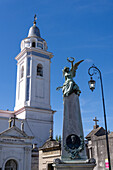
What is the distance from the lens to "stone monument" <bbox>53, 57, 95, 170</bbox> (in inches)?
410

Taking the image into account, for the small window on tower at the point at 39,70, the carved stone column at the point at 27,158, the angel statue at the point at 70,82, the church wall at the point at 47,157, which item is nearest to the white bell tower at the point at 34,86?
the small window on tower at the point at 39,70

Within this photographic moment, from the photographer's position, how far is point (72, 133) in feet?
36.6

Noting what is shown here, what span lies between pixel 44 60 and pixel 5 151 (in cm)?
1993

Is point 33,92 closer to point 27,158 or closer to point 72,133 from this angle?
point 27,158

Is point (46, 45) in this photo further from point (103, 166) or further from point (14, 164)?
point (103, 166)

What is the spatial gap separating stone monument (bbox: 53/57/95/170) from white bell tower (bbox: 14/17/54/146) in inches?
951

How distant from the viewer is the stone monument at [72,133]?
10414 mm

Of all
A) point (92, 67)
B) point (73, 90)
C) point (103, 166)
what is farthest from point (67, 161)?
point (103, 166)

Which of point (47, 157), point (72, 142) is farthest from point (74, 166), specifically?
point (47, 157)

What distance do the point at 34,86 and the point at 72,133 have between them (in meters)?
27.3

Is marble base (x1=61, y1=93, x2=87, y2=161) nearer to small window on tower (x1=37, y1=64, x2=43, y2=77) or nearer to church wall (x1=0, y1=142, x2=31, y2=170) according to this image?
church wall (x1=0, y1=142, x2=31, y2=170)

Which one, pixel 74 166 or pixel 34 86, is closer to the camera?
pixel 74 166

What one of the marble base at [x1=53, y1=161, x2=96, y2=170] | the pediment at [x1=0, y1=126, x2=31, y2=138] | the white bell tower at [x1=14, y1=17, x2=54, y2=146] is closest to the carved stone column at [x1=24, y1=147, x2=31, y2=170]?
the pediment at [x1=0, y1=126, x2=31, y2=138]

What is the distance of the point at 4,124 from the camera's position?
113ft
